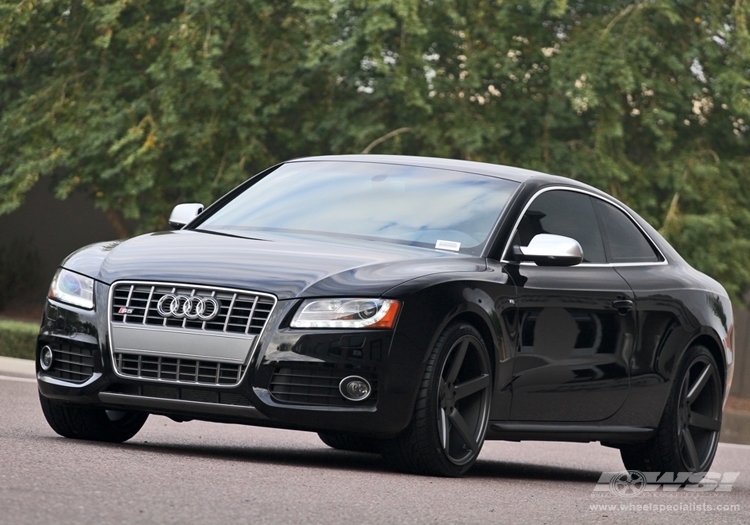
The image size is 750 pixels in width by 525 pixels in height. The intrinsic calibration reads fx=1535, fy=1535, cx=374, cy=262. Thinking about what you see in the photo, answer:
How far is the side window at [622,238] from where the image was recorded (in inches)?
360

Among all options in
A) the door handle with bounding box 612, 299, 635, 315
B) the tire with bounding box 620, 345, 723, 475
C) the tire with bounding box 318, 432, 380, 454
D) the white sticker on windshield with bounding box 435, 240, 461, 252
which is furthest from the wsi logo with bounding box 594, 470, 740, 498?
the white sticker on windshield with bounding box 435, 240, 461, 252

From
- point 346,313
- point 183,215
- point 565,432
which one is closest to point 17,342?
point 183,215

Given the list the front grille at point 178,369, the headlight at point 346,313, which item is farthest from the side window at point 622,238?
the front grille at point 178,369

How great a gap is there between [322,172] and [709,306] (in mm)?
2642

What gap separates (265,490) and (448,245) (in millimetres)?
2151

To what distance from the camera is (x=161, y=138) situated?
76.7 ft

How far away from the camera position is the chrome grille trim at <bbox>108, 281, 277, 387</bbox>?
23.4 ft

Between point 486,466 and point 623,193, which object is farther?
point 623,193

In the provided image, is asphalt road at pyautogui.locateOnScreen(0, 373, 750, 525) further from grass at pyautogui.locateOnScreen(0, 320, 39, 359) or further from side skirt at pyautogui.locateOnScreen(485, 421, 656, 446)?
grass at pyautogui.locateOnScreen(0, 320, 39, 359)

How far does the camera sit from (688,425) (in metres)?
9.53

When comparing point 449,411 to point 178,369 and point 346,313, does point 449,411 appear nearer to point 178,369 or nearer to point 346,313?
point 346,313

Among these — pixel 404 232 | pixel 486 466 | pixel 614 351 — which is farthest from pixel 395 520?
pixel 486 466

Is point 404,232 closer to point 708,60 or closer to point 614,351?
point 614,351

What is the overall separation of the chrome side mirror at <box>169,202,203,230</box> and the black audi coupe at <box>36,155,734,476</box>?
2 centimetres
